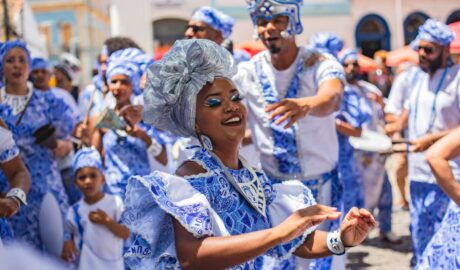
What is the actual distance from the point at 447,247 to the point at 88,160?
2484 millimetres

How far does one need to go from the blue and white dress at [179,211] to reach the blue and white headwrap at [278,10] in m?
1.64

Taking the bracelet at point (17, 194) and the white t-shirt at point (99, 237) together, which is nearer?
the bracelet at point (17, 194)

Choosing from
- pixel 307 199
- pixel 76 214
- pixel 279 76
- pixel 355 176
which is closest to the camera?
pixel 307 199

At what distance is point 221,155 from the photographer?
255 cm

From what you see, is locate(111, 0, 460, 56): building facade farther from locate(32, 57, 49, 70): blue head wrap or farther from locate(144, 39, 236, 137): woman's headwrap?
locate(144, 39, 236, 137): woman's headwrap

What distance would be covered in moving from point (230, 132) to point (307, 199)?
0.43m

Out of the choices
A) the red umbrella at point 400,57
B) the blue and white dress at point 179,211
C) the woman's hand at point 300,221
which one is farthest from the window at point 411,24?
the woman's hand at point 300,221

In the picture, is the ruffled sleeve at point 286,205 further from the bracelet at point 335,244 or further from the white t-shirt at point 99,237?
the white t-shirt at point 99,237

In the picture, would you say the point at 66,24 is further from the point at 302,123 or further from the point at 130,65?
the point at 302,123

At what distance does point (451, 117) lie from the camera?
16.6ft

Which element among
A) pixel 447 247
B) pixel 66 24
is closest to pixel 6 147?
pixel 447 247

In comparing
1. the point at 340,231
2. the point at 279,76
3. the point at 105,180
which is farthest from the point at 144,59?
the point at 340,231

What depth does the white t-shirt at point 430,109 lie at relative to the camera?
16.5 ft

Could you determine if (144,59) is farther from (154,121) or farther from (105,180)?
(154,121)
